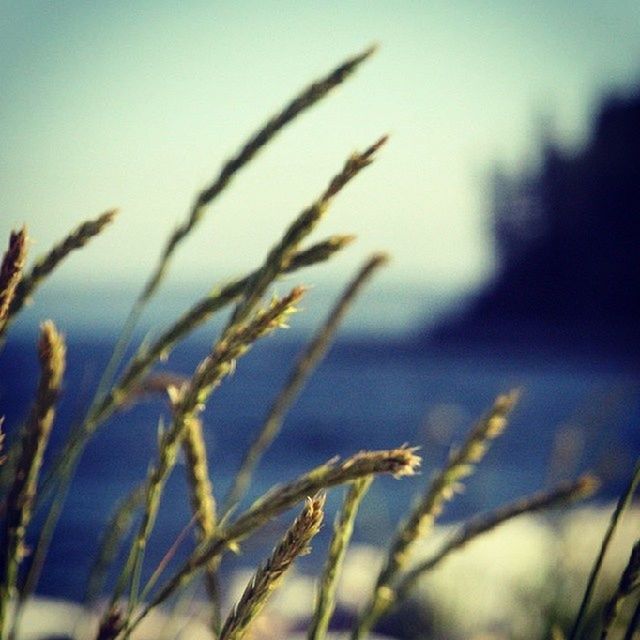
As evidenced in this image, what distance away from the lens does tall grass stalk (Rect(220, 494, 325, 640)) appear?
76 cm

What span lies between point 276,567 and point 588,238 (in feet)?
106

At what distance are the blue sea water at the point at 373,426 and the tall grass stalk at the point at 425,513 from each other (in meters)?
0.45

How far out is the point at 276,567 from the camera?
0.78 m

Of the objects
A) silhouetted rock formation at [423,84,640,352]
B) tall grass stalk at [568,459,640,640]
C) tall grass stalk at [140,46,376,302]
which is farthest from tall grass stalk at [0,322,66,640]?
silhouetted rock formation at [423,84,640,352]

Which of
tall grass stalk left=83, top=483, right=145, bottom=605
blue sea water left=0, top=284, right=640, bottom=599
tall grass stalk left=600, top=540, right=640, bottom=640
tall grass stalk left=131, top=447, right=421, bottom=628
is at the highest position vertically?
tall grass stalk left=131, top=447, right=421, bottom=628

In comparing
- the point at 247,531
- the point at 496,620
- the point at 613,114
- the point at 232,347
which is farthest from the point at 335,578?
the point at 613,114

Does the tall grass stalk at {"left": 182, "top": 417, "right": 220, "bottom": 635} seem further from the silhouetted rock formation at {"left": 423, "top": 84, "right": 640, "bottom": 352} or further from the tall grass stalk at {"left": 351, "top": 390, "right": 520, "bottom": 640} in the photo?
the silhouetted rock formation at {"left": 423, "top": 84, "right": 640, "bottom": 352}

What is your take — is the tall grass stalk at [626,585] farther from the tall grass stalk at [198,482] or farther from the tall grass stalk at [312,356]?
the tall grass stalk at [312,356]

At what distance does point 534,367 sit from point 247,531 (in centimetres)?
4181

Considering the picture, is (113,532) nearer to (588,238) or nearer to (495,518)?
(495,518)

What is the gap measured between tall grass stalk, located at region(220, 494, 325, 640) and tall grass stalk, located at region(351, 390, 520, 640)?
33cm

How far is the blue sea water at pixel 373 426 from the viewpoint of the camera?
9.98 ft

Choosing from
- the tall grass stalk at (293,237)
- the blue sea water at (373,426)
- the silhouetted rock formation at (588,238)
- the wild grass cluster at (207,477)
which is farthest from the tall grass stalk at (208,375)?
the silhouetted rock formation at (588,238)

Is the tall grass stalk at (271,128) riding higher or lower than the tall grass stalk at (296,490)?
higher
